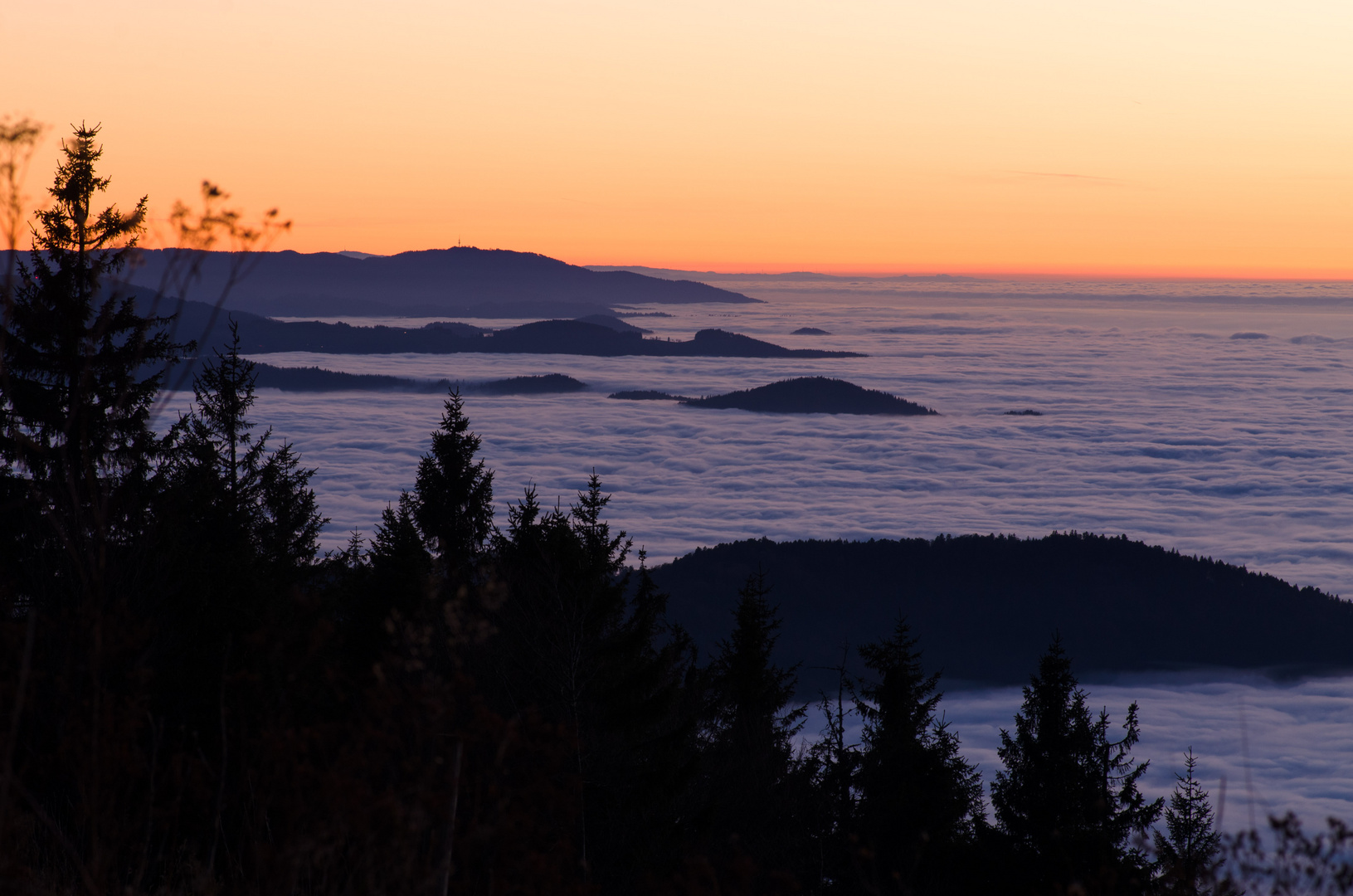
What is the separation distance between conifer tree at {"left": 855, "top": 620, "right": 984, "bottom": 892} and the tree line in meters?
0.07

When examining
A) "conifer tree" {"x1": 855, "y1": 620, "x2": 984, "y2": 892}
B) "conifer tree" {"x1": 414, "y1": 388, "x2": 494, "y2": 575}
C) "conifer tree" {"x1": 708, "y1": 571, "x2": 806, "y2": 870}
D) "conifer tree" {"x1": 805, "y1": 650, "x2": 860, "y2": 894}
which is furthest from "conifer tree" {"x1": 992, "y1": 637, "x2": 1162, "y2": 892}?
"conifer tree" {"x1": 414, "y1": 388, "x2": 494, "y2": 575}

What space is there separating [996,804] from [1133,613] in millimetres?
121803

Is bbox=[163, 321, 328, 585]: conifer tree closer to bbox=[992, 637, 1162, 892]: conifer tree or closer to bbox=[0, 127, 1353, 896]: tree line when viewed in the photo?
bbox=[0, 127, 1353, 896]: tree line

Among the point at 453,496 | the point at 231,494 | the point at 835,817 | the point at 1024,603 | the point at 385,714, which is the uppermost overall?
the point at 385,714

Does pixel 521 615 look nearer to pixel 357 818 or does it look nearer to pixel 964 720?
pixel 357 818

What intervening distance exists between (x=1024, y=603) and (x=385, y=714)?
140502mm

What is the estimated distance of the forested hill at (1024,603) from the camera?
4779 inches

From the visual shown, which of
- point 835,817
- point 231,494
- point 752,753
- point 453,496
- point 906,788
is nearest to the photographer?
point 231,494

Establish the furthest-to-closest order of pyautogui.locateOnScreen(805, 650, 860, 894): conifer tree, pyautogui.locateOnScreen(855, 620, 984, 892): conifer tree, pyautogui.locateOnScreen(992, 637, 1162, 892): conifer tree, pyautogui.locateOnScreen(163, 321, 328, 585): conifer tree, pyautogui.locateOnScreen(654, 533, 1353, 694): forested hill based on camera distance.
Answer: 1. pyautogui.locateOnScreen(654, 533, 1353, 694): forested hill
2. pyautogui.locateOnScreen(855, 620, 984, 892): conifer tree
3. pyautogui.locateOnScreen(992, 637, 1162, 892): conifer tree
4. pyautogui.locateOnScreen(805, 650, 860, 894): conifer tree
5. pyautogui.locateOnScreen(163, 321, 328, 585): conifer tree

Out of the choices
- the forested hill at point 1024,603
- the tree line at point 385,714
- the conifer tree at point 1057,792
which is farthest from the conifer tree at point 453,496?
the forested hill at point 1024,603

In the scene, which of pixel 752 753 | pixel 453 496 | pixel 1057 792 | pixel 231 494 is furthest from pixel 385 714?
pixel 453 496

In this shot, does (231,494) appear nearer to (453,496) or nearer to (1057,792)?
(453,496)

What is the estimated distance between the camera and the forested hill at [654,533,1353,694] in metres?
121

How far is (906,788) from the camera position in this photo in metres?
20.7
